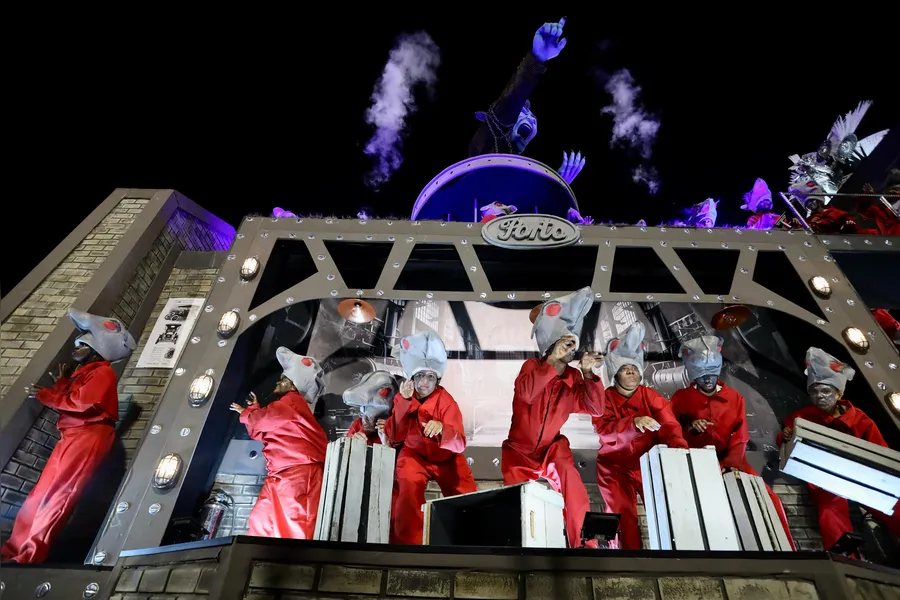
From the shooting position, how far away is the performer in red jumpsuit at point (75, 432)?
150 inches

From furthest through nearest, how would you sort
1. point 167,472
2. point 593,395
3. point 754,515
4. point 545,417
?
1. point 545,417
2. point 593,395
3. point 167,472
4. point 754,515

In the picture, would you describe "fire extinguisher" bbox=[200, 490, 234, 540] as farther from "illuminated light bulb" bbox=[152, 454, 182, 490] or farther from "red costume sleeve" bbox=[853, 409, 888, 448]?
"red costume sleeve" bbox=[853, 409, 888, 448]

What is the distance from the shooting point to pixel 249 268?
4.75 m

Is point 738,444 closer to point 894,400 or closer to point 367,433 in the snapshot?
point 894,400

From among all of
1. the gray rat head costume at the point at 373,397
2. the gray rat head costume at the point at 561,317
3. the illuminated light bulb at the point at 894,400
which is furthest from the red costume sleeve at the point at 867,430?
the gray rat head costume at the point at 373,397

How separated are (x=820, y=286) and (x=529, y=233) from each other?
2.66m

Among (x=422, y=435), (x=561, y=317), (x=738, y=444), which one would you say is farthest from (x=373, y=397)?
(x=738, y=444)

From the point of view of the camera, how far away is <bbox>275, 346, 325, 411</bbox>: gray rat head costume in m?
4.45

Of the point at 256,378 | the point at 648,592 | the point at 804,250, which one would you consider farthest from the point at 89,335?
the point at 804,250

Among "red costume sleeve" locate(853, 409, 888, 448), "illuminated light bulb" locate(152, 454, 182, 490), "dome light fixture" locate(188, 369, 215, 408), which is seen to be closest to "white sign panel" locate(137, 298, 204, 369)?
"dome light fixture" locate(188, 369, 215, 408)

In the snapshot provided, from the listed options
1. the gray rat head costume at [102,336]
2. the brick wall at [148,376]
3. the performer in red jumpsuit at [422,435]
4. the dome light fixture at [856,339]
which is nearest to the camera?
the performer in red jumpsuit at [422,435]

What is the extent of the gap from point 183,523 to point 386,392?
180 cm

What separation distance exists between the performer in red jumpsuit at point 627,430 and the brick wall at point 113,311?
4.10 metres

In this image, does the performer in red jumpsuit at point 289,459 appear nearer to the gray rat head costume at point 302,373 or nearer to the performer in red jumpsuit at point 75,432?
the gray rat head costume at point 302,373
